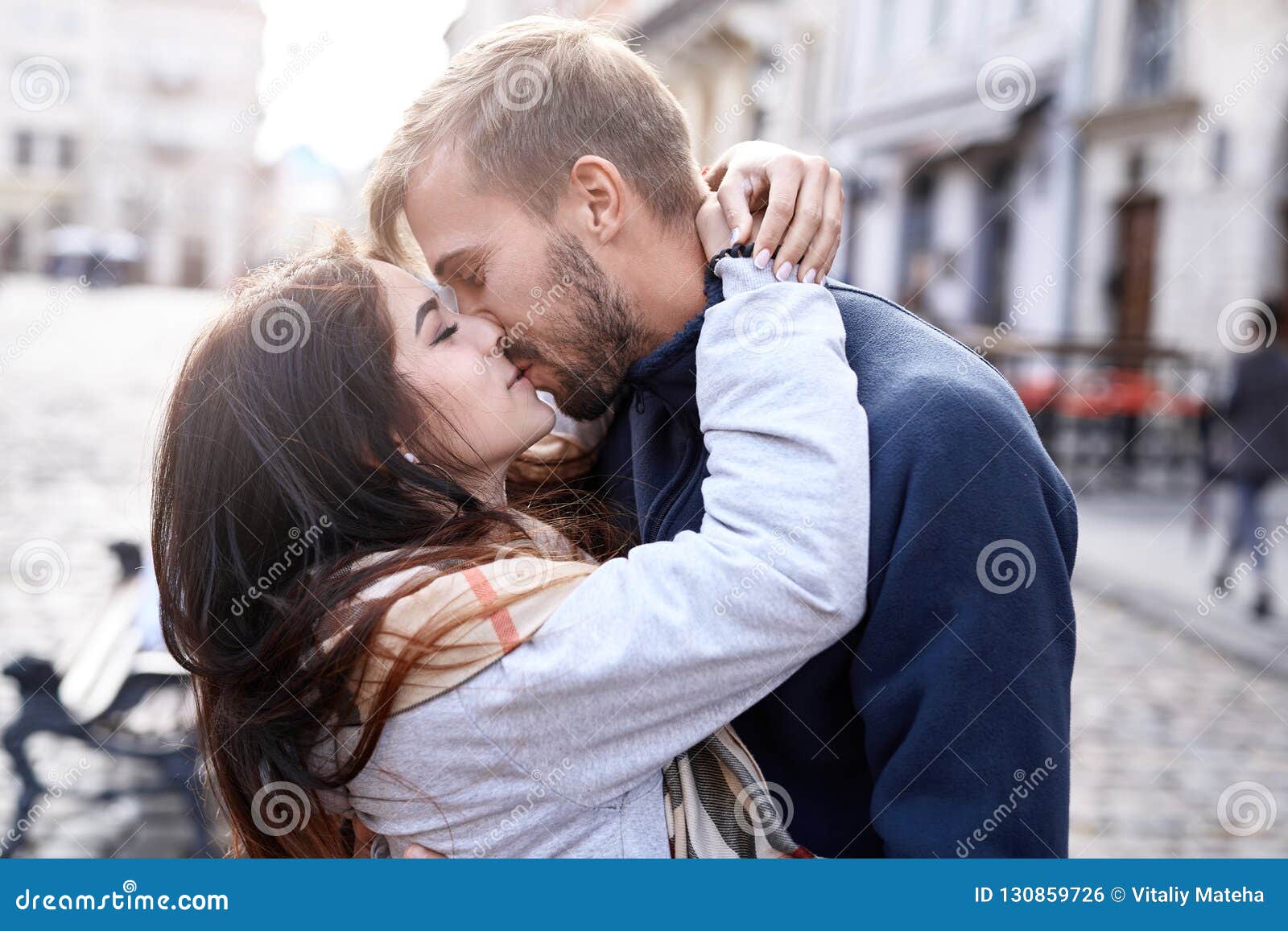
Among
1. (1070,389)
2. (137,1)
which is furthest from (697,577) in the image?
(137,1)

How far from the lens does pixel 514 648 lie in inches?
62.0

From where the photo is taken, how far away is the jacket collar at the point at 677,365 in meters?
1.81

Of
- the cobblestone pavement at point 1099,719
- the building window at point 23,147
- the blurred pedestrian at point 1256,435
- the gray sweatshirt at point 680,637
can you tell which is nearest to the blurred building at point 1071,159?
the blurred pedestrian at point 1256,435

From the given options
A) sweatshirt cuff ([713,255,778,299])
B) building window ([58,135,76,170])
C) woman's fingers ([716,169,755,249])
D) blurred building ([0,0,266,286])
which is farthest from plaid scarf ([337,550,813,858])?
building window ([58,135,76,170])

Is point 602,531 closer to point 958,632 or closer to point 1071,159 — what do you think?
point 958,632

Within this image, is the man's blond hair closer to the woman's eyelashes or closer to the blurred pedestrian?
the woman's eyelashes

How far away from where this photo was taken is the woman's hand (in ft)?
5.75

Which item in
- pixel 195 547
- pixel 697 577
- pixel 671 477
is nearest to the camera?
pixel 697 577

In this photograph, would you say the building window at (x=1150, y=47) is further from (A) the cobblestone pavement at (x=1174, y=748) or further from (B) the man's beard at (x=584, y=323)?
(B) the man's beard at (x=584, y=323)

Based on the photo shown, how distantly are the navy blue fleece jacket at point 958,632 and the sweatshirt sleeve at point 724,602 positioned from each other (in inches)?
2.1

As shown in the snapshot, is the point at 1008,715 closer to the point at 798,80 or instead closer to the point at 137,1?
the point at 798,80

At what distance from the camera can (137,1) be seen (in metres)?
53.2
